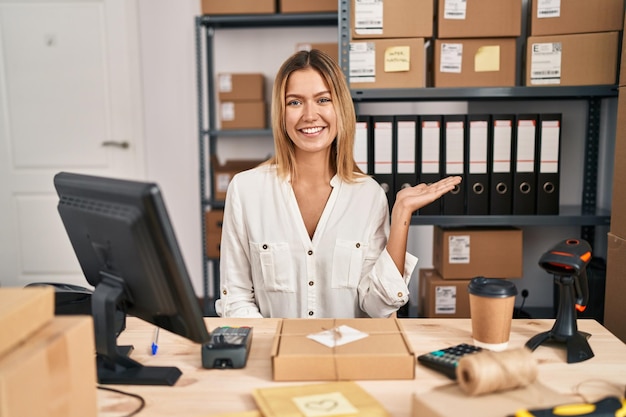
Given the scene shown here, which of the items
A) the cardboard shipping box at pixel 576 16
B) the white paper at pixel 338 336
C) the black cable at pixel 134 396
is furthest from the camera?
the cardboard shipping box at pixel 576 16

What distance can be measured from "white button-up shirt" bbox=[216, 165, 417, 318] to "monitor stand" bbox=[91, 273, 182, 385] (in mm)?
517

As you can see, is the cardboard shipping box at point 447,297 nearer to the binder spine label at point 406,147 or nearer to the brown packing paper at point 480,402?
the binder spine label at point 406,147

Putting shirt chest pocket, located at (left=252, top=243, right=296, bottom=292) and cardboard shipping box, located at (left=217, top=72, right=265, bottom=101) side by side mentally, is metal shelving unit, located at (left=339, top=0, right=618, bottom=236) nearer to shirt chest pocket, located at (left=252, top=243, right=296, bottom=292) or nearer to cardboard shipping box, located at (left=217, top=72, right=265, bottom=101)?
shirt chest pocket, located at (left=252, top=243, right=296, bottom=292)

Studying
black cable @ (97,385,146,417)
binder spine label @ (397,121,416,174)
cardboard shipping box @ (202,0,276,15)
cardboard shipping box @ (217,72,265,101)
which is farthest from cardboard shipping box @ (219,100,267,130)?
black cable @ (97,385,146,417)

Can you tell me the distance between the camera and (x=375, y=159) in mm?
2010

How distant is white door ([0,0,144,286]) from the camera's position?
3232 millimetres

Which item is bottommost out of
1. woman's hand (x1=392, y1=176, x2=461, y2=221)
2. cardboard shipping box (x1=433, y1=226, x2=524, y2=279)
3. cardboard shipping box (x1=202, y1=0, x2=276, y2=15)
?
cardboard shipping box (x1=433, y1=226, x2=524, y2=279)

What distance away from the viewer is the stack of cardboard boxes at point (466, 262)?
2.05 metres

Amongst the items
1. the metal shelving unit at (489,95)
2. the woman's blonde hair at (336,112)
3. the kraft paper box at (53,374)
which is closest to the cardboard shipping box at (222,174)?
the metal shelving unit at (489,95)

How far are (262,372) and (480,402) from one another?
14.8 inches

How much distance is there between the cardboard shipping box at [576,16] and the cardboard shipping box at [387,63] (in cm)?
44

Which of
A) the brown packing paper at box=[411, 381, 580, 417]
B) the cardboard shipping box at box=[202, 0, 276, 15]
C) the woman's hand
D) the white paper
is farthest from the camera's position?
the cardboard shipping box at box=[202, 0, 276, 15]

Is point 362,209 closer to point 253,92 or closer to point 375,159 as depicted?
point 375,159

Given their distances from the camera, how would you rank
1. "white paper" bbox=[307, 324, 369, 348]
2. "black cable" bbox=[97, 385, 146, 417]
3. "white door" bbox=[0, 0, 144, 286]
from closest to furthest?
"black cable" bbox=[97, 385, 146, 417], "white paper" bbox=[307, 324, 369, 348], "white door" bbox=[0, 0, 144, 286]
